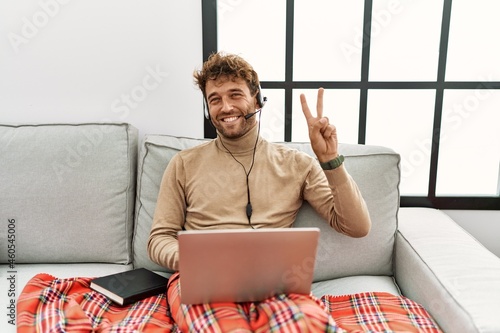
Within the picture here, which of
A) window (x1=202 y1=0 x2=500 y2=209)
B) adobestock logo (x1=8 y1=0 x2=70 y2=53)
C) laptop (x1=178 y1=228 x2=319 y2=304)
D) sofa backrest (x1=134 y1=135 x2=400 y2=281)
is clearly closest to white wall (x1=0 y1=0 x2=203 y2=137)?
adobestock logo (x1=8 y1=0 x2=70 y2=53)

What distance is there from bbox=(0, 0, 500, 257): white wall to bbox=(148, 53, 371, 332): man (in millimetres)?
328

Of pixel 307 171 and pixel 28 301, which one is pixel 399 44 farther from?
pixel 28 301

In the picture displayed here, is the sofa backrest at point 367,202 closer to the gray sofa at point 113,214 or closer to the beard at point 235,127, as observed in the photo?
the gray sofa at point 113,214

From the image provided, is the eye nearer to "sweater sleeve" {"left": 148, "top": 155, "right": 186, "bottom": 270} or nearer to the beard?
the beard

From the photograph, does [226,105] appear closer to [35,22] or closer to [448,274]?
[448,274]

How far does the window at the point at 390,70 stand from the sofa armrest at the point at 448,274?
0.39 metres

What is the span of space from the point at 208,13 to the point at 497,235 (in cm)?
155

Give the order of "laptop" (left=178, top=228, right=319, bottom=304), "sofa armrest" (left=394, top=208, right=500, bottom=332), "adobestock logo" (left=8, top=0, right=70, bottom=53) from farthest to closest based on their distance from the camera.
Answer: "adobestock logo" (left=8, top=0, right=70, bottom=53) < "sofa armrest" (left=394, top=208, right=500, bottom=332) < "laptop" (left=178, top=228, right=319, bottom=304)

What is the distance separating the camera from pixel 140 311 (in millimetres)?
1114

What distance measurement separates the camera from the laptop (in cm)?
83

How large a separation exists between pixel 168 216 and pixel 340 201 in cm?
54

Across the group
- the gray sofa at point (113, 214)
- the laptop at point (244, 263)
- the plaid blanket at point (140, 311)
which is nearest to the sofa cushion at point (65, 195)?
the gray sofa at point (113, 214)

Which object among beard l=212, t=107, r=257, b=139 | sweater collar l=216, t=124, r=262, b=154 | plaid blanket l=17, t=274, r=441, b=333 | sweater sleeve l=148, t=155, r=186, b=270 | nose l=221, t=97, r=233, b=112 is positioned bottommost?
plaid blanket l=17, t=274, r=441, b=333

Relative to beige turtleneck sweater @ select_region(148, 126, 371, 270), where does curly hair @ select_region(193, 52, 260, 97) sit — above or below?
above
